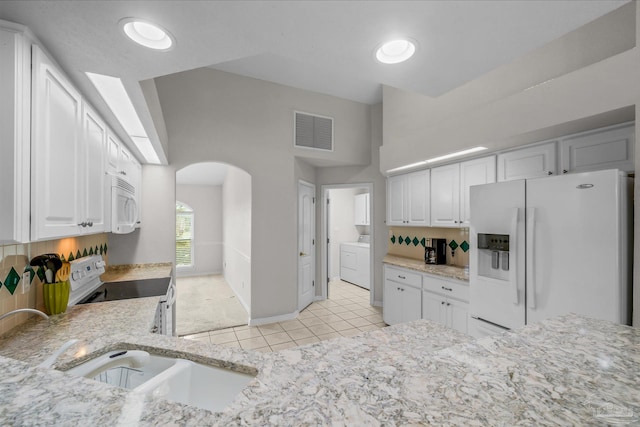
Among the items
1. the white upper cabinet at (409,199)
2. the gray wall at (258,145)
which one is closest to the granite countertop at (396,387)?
the white upper cabinet at (409,199)

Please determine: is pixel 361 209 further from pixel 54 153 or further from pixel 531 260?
pixel 54 153

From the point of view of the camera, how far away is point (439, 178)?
3.49 meters

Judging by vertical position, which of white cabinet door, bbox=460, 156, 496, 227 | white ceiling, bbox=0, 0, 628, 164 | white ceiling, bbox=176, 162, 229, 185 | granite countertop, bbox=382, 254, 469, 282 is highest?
white ceiling, bbox=176, 162, 229, 185

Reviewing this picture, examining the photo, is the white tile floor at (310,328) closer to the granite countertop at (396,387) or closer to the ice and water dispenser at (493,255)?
the ice and water dispenser at (493,255)

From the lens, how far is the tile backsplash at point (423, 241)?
354 centimetres

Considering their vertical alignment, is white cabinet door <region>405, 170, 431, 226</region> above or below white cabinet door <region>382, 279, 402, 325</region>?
above

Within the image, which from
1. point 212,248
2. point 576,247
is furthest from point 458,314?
point 212,248

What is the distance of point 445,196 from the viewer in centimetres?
341

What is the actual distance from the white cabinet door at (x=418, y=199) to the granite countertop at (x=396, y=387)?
2.64m

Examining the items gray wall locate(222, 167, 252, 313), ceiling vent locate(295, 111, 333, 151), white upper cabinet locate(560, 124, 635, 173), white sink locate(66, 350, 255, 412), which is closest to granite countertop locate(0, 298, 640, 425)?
white sink locate(66, 350, 255, 412)

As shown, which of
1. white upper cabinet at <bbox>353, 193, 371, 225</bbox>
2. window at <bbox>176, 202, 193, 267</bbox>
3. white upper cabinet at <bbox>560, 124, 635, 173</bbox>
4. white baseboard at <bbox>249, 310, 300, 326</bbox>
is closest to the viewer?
white upper cabinet at <bbox>560, 124, 635, 173</bbox>

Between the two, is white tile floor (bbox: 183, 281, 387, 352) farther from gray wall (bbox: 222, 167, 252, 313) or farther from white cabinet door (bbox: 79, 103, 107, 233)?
white cabinet door (bbox: 79, 103, 107, 233)

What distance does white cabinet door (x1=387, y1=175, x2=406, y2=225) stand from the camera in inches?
159

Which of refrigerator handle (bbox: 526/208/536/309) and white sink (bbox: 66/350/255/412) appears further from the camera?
refrigerator handle (bbox: 526/208/536/309)
